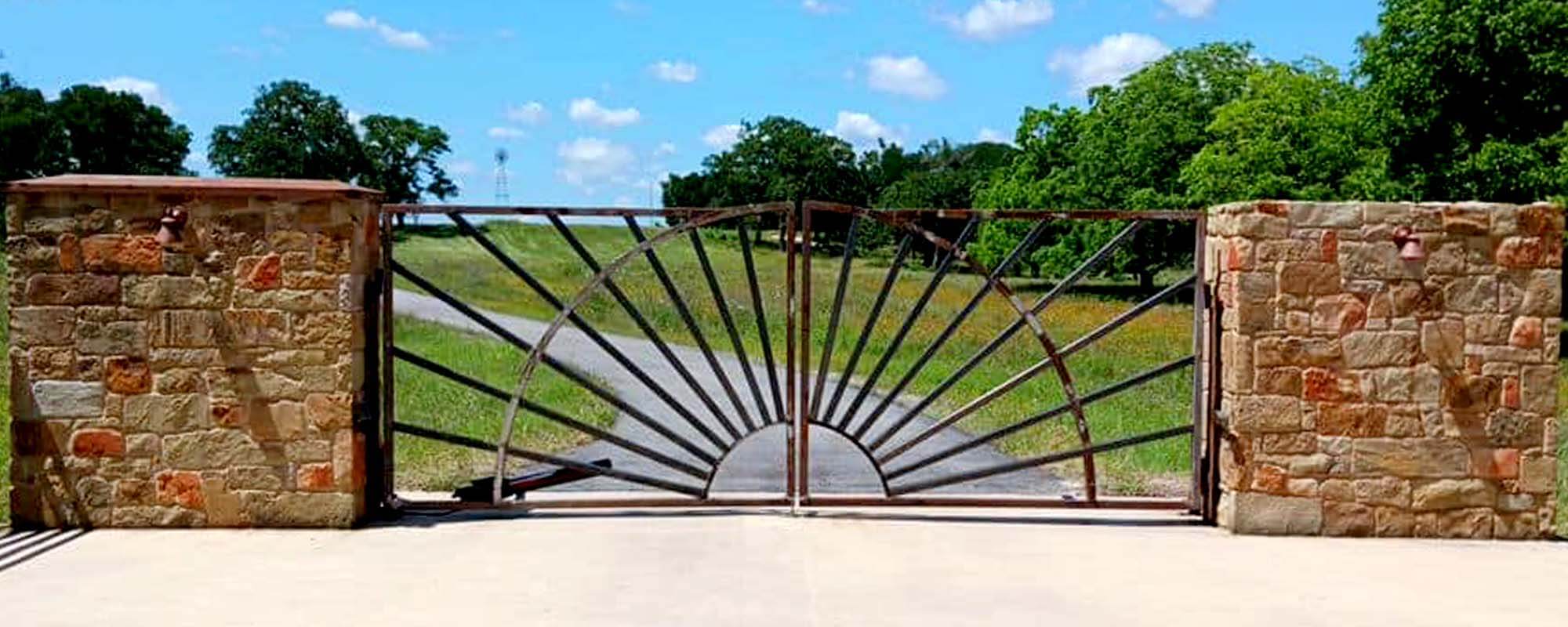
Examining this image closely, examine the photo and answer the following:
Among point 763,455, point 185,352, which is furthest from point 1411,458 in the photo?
point 185,352

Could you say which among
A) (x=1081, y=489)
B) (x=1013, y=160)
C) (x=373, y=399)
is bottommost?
(x=1081, y=489)

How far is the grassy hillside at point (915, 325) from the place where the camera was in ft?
41.3

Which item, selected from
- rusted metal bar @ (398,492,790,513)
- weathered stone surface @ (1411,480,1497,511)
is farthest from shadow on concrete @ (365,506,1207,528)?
weathered stone surface @ (1411,480,1497,511)

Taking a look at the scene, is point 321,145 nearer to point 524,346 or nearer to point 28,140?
point 28,140

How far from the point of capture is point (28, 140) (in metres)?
45.1

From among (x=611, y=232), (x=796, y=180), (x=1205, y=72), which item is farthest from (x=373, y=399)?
(x=796, y=180)

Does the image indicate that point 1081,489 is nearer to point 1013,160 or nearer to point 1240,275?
point 1240,275

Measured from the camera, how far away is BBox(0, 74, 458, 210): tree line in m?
46.2

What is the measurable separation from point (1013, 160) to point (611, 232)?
537 inches

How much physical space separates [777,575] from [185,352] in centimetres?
321

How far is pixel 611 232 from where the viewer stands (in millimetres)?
47594

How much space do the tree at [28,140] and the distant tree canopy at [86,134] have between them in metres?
0.02

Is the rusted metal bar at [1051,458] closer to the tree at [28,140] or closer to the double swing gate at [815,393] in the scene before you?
the double swing gate at [815,393]

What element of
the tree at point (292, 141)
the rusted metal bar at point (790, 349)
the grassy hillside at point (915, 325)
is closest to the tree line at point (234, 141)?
the tree at point (292, 141)
